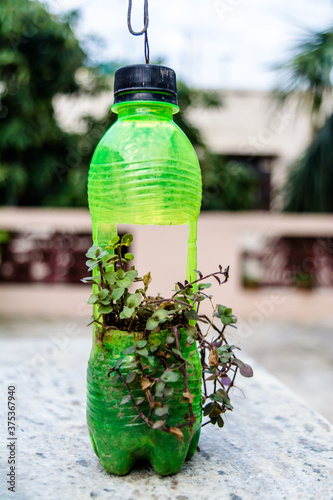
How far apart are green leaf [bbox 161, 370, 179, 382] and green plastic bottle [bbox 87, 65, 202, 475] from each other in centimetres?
13

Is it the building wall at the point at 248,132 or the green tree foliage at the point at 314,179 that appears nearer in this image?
the green tree foliage at the point at 314,179

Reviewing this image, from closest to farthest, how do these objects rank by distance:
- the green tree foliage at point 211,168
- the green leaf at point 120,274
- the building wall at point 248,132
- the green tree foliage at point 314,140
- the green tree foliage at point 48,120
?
the green leaf at point 120,274 → the green tree foliage at point 314,140 → the green tree foliage at point 48,120 → the green tree foliage at point 211,168 → the building wall at point 248,132

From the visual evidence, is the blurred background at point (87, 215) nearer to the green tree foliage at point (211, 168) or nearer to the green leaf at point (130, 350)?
the green tree foliage at point (211, 168)

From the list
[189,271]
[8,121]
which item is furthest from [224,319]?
[8,121]

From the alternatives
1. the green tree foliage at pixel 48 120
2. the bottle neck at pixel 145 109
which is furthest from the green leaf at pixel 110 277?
the green tree foliage at pixel 48 120

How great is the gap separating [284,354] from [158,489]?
311 centimetres

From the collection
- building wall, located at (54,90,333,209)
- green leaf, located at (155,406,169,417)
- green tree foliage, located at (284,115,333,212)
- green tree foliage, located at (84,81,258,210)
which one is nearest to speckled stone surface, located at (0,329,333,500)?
green leaf, located at (155,406,169,417)

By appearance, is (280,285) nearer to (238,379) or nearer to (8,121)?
(238,379)

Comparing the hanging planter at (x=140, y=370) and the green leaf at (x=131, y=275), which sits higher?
the green leaf at (x=131, y=275)

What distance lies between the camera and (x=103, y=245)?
118 cm

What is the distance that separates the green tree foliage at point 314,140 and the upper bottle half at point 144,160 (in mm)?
3757

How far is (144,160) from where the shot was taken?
1.02 m

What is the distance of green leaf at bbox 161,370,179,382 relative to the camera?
92 centimetres

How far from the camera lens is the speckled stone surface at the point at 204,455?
0.98 meters
